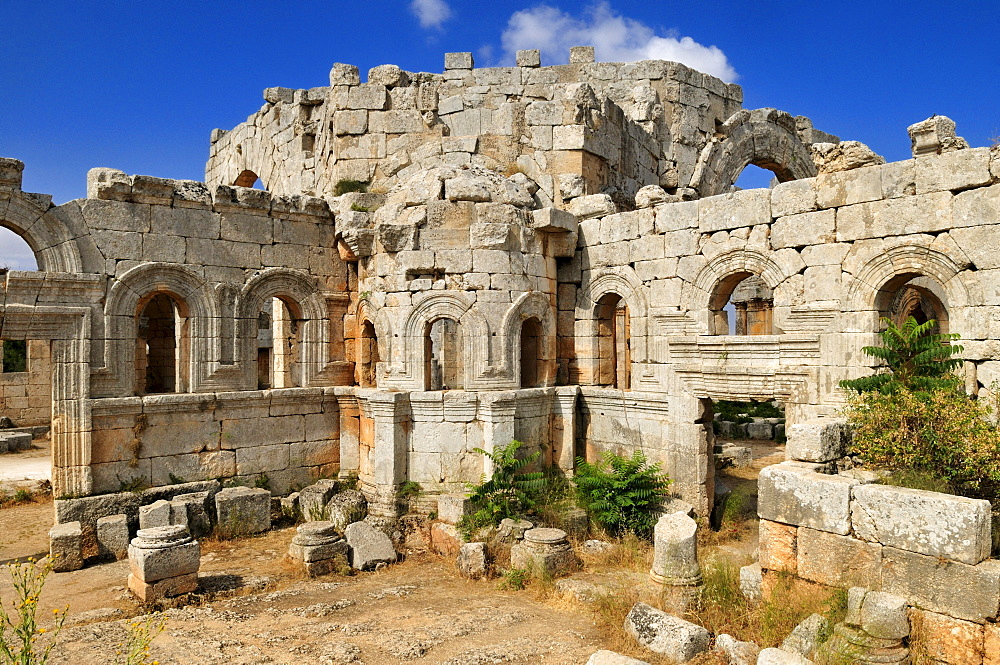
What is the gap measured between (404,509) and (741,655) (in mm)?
5692

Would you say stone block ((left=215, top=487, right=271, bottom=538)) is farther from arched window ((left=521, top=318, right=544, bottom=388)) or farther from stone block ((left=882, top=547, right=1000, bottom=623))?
stone block ((left=882, top=547, right=1000, bottom=623))

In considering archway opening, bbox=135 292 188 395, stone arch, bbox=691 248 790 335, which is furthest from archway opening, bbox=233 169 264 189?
stone arch, bbox=691 248 790 335

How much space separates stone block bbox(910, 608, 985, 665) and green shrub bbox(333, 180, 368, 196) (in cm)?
1041

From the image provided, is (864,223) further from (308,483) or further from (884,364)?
(308,483)

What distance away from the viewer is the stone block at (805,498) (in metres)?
6.00

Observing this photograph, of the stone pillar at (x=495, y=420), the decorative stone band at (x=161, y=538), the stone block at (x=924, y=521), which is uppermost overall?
the stone pillar at (x=495, y=420)

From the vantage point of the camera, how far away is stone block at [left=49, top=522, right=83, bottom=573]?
8.77 metres

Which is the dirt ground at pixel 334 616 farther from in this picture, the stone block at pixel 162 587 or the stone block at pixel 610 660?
the stone block at pixel 610 660

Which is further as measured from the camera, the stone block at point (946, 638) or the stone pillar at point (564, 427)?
the stone pillar at point (564, 427)

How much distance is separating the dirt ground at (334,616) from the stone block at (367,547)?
0.17 meters

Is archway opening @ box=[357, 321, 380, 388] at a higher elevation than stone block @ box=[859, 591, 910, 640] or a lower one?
higher

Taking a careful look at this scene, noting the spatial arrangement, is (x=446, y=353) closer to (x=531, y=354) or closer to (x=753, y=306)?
(x=531, y=354)

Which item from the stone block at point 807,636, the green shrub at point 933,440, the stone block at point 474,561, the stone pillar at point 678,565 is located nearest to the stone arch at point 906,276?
the green shrub at point 933,440

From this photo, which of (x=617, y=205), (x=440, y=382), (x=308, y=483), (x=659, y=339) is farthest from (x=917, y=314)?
(x=308, y=483)
